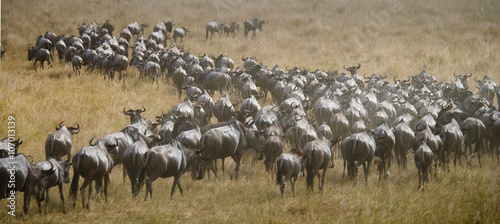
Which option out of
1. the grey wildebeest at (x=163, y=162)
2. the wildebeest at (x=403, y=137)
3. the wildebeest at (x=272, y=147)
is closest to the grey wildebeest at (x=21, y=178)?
the grey wildebeest at (x=163, y=162)

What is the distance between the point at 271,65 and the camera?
22.9 meters

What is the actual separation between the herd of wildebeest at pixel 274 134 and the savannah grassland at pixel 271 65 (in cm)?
42

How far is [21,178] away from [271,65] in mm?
17205

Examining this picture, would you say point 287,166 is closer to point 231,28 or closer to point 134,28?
point 134,28

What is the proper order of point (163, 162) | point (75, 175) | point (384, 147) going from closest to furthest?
point (75, 175), point (163, 162), point (384, 147)

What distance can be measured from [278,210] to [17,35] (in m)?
24.7

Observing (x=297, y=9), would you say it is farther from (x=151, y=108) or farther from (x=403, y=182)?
(x=403, y=182)

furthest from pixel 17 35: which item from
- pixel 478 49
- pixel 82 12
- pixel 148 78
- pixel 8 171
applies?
pixel 478 49

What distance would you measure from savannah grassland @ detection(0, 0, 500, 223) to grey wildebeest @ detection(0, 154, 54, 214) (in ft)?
1.41

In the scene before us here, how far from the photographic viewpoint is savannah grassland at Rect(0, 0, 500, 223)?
25.3 ft

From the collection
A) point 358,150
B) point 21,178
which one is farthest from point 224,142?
point 21,178

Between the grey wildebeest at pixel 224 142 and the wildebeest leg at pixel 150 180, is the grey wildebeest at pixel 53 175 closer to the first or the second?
the wildebeest leg at pixel 150 180

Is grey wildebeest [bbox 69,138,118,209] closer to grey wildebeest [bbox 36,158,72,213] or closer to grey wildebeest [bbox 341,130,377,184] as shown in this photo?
grey wildebeest [bbox 36,158,72,213]

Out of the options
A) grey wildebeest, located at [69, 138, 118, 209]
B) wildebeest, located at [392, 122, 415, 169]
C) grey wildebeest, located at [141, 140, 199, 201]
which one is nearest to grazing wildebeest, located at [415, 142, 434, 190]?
wildebeest, located at [392, 122, 415, 169]
